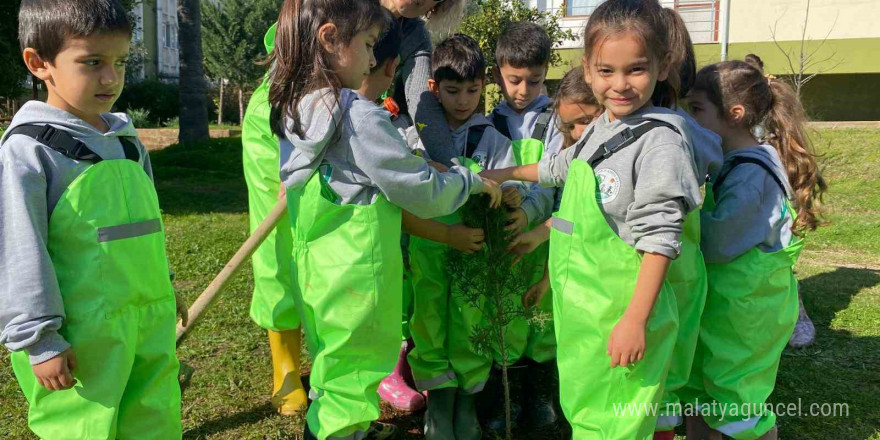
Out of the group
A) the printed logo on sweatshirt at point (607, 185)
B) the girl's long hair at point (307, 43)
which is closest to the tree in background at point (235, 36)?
the girl's long hair at point (307, 43)

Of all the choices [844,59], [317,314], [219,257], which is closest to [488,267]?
[317,314]

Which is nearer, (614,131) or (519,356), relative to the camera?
(614,131)

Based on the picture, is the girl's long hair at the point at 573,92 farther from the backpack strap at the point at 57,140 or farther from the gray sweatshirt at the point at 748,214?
the backpack strap at the point at 57,140

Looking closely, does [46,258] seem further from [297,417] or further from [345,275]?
[297,417]

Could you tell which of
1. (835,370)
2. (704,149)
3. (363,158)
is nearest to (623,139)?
(704,149)

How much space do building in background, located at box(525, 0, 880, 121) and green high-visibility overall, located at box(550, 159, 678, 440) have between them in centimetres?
1360

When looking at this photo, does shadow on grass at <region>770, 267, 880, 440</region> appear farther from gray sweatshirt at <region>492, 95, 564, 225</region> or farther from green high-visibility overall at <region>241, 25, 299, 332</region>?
green high-visibility overall at <region>241, 25, 299, 332</region>

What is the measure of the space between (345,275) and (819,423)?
100 inches

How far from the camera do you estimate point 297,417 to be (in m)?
3.62

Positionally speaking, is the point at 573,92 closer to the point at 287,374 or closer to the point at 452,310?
the point at 452,310

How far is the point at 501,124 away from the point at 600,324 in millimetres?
1359

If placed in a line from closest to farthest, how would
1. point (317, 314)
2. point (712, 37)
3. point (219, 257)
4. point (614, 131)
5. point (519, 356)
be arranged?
point (614, 131) → point (317, 314) → point (519, 356) → point (219, 257) → point (712, 37)

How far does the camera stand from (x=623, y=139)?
2441 mm

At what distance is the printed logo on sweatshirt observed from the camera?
2408 millimetres
